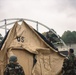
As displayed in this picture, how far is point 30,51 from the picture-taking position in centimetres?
1173

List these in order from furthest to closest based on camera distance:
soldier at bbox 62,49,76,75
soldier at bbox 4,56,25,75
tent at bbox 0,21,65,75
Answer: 1. soldier at bbox 62,49,76,75
2. tent at bbox 0,21,65,75
3. soldier at bbox 4,56,25,75

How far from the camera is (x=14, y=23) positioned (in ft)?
39.8

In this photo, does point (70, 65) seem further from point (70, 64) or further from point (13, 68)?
point (13, 68)

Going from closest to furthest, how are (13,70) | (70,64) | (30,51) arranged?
(13,70)
(30,51)
(70,64)

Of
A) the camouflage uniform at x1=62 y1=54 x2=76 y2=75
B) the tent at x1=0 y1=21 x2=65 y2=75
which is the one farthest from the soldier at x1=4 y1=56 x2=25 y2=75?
the camouflage uniform at x1=62 y1=54 x2=76 y2=75

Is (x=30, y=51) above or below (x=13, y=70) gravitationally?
above

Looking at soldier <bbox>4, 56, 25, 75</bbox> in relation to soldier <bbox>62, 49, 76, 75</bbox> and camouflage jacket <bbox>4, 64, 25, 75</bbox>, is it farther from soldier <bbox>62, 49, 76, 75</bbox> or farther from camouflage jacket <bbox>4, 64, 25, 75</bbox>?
soldier <bbox>62, 49, 76, 75</bbox>

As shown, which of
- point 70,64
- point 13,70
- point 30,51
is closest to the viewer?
point 13,70

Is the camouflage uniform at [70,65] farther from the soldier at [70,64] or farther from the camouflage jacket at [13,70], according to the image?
the camouflage jacket at [13,70]

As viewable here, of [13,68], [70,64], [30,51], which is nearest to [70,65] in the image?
[70,64]

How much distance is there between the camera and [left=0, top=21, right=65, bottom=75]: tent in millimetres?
11594

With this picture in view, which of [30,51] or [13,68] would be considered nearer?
[13,68]

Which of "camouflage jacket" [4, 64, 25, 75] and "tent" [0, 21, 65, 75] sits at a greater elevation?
"tent" [0, 21, 65, 75]

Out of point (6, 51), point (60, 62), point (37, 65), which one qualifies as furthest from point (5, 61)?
point (60, 62)
